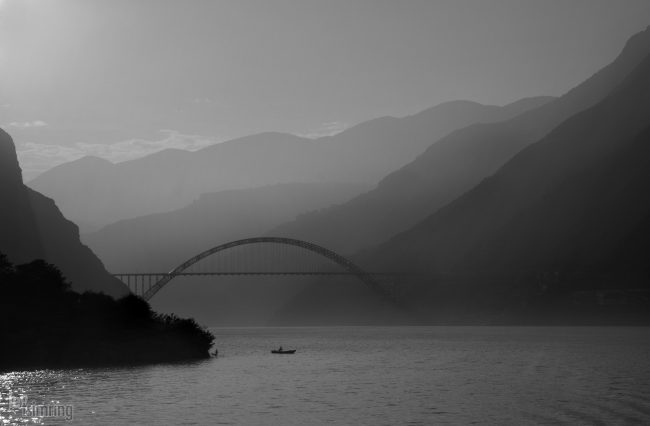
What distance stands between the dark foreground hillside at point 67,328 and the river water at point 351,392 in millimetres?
5150

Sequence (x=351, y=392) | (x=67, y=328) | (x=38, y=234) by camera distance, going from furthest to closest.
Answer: (x=38, y=234)
(x=67, y=328)
(x=351, y=392)

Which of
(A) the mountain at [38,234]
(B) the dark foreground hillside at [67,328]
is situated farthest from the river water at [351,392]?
(A) the mountain at [38,234]

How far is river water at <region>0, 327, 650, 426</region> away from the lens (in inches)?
1826

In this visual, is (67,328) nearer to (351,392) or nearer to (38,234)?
(351,392)

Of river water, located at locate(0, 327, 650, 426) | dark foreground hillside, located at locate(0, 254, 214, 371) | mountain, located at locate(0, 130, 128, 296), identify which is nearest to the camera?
river water, located at locate(0, 327, 650, 426)

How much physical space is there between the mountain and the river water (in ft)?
233

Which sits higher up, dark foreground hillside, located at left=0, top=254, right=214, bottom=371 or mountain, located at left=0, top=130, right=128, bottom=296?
mountain, located at left=0, top=130, right=128, bottom=296

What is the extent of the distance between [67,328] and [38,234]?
83.3m

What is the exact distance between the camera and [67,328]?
81688mm

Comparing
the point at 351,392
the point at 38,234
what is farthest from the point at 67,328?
the point at 38,234

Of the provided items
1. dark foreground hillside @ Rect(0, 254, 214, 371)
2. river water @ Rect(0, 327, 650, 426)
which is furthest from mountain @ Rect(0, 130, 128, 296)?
river water @ Rect(0, 327, 650, 426)

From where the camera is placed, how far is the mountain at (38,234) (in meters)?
150

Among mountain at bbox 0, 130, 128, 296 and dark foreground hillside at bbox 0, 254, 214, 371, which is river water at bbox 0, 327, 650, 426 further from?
mountain at bbox 0, 130, 128, 296

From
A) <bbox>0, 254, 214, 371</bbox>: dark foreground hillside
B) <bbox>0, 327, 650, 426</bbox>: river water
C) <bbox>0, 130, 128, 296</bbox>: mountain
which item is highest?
<bbox>0, 130, 128, 296</bbox>: mountain
